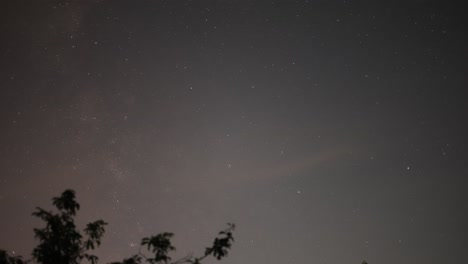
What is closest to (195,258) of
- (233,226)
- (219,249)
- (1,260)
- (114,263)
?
(219,249)

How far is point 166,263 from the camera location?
20.2 feet

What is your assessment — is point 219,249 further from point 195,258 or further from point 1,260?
point 1,260

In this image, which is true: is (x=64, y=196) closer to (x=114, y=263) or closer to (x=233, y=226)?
(x=114, y=263)

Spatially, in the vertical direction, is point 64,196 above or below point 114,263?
above

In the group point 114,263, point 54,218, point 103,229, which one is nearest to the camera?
point 114,263

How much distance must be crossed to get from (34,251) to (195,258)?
2645mm

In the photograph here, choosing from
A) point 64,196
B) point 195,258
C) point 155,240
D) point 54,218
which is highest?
point 64,196

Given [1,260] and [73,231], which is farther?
[73,231]

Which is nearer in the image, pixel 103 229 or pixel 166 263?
pixel 166 263

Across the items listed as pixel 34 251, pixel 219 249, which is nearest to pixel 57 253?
pixel 34 251

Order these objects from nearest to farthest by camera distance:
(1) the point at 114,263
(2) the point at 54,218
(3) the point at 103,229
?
(1) the point at 114,263
(2) the point at 54,218
(3) the point at 103,229

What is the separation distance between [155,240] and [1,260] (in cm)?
245

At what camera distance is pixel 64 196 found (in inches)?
268

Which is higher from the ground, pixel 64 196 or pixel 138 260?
pixel 64 196
